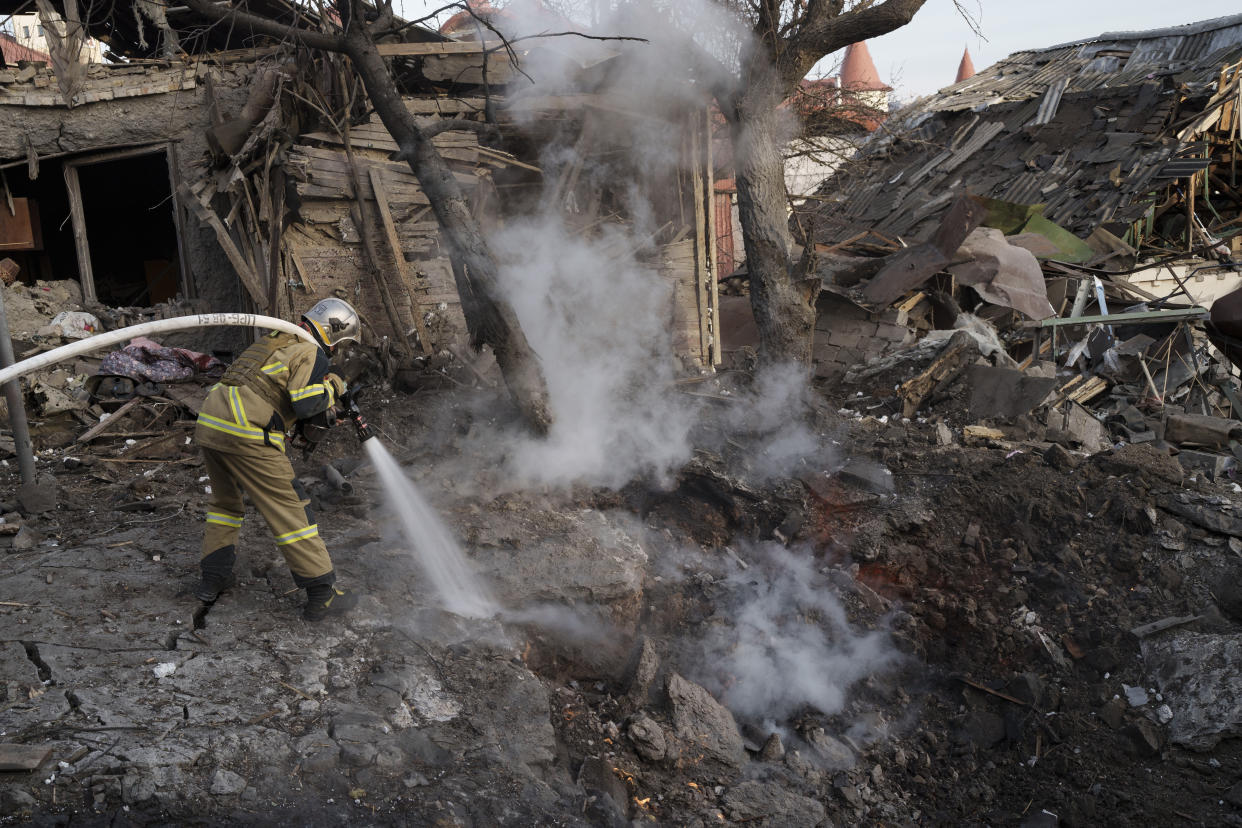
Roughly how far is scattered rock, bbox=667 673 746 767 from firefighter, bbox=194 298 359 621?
1878 millimetres

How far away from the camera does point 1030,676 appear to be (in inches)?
178

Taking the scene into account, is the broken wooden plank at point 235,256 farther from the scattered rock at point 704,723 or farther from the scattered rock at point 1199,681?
the scattered rock at point 1199,681

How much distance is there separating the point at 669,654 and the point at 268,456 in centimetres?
259

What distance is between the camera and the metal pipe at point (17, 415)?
5.46 meters

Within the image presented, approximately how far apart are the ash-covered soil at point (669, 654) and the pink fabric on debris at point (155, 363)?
4.50 feet

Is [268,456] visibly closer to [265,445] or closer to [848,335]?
[265,445]

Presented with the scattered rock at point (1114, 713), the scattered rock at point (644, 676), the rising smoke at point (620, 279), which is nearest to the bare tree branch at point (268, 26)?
the rising smoke at point (620, 279)

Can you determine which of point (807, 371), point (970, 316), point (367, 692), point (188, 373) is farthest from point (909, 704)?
point (188, 373)

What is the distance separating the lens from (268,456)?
4277 mm

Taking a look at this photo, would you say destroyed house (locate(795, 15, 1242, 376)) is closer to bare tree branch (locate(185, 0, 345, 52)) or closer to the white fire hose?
bare tree branch (locate(185, 0, 345, 52))

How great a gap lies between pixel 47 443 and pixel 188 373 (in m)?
1.36

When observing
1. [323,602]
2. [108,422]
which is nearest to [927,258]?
[323,602]

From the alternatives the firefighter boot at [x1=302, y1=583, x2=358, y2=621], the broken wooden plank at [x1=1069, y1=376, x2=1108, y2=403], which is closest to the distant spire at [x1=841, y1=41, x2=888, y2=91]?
the broken wooden plank at [x1=1069, y1=376, x2=1108, y2=403]

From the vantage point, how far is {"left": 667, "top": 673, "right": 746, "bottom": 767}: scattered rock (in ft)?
13.6
